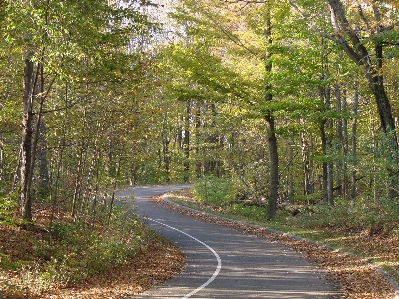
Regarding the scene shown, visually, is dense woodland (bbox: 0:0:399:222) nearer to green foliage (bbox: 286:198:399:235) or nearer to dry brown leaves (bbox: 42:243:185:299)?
green foliage (bbox: 286:198:399:235)

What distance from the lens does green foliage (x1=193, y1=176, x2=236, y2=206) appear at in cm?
3048

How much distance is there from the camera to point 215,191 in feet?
108

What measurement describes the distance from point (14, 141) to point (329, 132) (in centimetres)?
1832

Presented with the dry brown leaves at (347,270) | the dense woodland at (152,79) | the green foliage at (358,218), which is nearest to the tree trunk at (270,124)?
the dense woodland at (152,79)

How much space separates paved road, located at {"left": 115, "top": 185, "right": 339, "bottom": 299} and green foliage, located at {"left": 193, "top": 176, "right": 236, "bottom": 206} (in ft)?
30.9

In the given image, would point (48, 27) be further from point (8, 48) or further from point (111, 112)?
point (111, 112)

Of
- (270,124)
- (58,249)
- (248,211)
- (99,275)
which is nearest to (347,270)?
(99,275)

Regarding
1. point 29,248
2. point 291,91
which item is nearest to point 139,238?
point 29,248

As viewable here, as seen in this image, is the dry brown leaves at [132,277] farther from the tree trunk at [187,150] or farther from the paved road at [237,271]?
the tree trunk at [187,150]

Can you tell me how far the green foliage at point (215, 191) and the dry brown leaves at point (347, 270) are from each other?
10.6 meters

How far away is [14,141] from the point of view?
18.8m

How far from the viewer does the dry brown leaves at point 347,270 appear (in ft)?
33.8

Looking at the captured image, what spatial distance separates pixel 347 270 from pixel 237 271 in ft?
10.1

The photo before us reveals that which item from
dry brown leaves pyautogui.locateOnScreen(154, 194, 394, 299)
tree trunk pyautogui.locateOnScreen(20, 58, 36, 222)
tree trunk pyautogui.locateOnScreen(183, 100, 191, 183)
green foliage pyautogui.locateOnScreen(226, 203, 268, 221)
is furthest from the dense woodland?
tree trunk pyautogui.locateOnScreen(183, 100, 191, 183)
